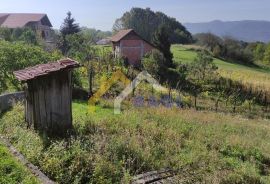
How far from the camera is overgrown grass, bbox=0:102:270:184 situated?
7449 mm

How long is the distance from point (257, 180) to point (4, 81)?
12.4m

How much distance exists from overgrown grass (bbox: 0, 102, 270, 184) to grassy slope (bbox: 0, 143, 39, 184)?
1.73 ft

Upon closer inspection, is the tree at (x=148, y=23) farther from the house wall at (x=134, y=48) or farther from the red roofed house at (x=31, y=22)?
the house wall at (x=134, y=48)

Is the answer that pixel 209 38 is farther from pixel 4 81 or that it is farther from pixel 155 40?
pixel 4 81

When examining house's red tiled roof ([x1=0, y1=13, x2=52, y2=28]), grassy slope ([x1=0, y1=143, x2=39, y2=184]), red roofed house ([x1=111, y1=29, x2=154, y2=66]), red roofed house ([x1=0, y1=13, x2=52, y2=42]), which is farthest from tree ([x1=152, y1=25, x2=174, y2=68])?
grassy slope ([x1=0, y1=143, x2=39, y2=184])

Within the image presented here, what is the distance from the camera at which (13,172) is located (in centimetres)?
661

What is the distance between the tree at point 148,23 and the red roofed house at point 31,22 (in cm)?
1791

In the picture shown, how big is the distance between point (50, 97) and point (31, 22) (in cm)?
5572

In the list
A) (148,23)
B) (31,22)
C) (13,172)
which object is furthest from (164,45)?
(148,23)

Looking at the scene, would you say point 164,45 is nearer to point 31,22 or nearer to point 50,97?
point 50,97

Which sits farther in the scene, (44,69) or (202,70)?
(202,70)

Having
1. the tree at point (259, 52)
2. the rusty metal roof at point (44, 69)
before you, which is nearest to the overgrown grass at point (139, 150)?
the rusty metal roof at point (44, 69)

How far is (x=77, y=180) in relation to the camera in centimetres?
660

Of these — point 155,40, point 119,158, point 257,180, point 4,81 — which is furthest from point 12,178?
point 155,40
